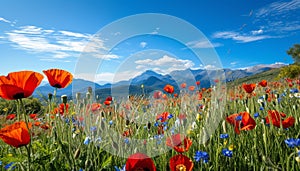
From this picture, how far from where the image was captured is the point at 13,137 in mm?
1259

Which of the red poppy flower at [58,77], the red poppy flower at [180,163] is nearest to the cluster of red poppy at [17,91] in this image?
the red poppy flower at [58,77]

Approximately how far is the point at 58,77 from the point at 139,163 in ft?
2.55

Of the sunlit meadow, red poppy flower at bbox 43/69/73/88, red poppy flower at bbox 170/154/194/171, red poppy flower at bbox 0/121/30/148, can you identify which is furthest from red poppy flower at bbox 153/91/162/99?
A: red poppy flower at bbox 0/121/30/148

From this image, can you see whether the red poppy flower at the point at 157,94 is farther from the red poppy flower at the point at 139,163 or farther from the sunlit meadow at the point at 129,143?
the red poppy flower at the point at 139,163

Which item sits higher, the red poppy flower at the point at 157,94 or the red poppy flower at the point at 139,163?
the red poppy flower at the point at 157,94

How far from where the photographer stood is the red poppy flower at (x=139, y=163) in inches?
49.5

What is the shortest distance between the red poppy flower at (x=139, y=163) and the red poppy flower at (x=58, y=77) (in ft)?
2.27

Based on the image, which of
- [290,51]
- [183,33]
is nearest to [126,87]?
[183,33]

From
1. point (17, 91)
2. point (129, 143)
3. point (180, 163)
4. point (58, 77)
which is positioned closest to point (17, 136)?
point (17, 91)

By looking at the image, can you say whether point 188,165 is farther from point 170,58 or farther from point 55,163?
point 170,58

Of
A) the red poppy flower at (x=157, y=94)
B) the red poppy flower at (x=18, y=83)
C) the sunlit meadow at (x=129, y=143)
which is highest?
the red poppy flower at (x=18, y=83)

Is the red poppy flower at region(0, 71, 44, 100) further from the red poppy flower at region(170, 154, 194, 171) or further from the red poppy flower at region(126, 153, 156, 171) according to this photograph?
the red poppy flower at region(170, 154, 194, 171)

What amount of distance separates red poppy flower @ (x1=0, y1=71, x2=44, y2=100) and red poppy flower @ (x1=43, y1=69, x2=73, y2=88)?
Result: 0.88 ft

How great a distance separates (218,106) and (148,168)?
1389mm
